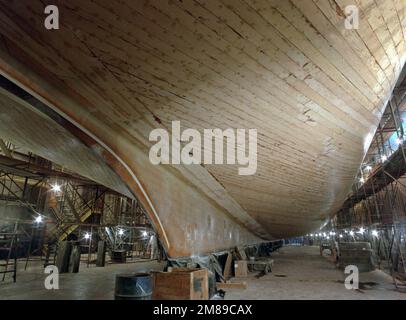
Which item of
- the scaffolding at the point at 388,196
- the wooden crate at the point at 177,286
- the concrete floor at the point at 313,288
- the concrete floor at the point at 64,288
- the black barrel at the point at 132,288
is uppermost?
the scaffolding at the point at 388,196

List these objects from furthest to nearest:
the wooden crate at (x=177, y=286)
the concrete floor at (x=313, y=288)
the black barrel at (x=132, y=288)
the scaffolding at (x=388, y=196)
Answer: the scaffolding at (x=388, y=196) < the concrete floor at (x=313, y=288) < the black barrel at (x=132, y=288) < the wooden crate at (x=177, y=286)

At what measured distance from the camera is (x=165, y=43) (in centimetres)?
232

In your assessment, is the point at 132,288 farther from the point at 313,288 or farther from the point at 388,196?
the point at 388,196

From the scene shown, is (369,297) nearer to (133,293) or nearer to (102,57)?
(133,293)

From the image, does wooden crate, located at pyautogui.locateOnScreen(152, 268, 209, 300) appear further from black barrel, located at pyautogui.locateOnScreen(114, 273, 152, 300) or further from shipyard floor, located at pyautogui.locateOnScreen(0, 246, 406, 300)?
shipyard floor, located at pyautogui.locateOnScreen(0, 246, 406, 300)

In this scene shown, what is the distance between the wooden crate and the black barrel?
2.93 ft

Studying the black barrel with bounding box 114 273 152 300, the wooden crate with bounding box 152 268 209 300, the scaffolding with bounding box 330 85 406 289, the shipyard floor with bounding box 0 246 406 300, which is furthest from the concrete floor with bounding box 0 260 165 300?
the scaffolding with bounding box 330 85 406 289

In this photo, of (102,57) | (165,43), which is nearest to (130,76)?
(102,57)

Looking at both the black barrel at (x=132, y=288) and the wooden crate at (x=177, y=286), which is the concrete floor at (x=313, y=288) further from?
the wooden crate at (x=177, y=286)

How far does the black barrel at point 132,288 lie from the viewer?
4.15 meters

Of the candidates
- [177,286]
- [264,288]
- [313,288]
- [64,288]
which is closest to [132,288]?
[177,286]

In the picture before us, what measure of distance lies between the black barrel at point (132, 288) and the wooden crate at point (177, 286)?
→ 2.93ft

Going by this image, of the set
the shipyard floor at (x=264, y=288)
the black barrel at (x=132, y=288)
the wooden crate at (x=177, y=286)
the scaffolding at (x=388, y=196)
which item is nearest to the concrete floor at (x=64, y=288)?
the shipyard floor at (x=264, y=288)

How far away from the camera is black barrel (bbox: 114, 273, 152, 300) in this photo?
415cm
